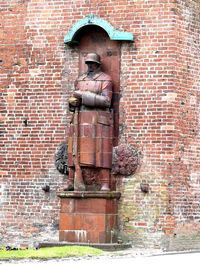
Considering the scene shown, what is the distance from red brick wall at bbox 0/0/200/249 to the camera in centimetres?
1941

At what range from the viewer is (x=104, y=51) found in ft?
66.0

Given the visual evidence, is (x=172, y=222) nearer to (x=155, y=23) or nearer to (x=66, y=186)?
(x=66, y=186)

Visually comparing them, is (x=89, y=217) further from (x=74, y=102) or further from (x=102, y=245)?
(x=74, y=102)

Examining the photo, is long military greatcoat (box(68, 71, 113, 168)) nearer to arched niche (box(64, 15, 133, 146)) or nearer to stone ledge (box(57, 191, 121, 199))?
arched niche (box(64, 15, 133, 146))

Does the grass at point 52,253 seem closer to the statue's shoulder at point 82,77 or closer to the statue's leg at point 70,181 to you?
the statue's leg at point 70,181

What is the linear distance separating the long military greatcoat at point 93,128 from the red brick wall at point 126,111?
408 millimetres

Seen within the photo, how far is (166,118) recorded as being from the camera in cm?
1944

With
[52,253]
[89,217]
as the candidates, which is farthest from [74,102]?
[52,253]

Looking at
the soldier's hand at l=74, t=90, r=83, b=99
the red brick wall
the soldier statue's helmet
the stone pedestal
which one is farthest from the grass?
the soldier statue's helmet

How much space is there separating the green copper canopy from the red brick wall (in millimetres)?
167

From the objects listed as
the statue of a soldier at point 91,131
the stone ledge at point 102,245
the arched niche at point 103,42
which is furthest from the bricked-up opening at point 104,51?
the stone ledge at point 102,245

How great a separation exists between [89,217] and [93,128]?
70.7 inches

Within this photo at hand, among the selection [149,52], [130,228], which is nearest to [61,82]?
[149,52]

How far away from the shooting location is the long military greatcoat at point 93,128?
1959cm
